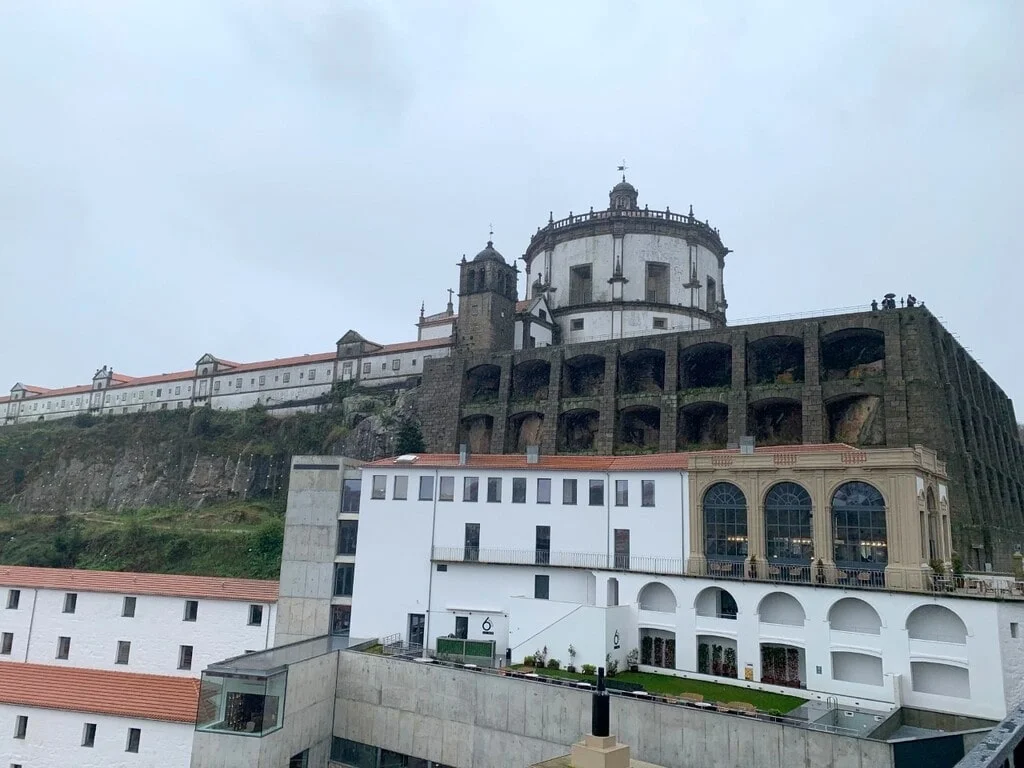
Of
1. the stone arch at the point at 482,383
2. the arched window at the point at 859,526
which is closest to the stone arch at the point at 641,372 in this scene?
the stone arch at the point at 482,383

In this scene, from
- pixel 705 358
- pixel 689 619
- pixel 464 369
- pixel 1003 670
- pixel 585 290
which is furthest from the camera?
pixel 585 290

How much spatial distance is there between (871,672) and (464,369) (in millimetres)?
34268

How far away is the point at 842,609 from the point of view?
1144 inches

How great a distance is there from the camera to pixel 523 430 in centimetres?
5275

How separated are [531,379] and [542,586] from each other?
21908 mm

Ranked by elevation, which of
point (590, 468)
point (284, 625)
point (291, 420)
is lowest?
point (284, 625)

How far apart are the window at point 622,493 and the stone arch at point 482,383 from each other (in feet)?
67.8

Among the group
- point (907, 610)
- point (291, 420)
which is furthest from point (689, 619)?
point (291, 420)

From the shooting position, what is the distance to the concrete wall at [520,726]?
893 inches

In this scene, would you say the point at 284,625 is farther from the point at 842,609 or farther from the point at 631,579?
the point at 842,609

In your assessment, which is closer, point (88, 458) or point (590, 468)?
point (590, 468)

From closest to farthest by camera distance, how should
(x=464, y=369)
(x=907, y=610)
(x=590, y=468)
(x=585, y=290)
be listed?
(x=907, y=610) < (x=590, y=468) < (x=464, y=369) < (x=585, y=290)

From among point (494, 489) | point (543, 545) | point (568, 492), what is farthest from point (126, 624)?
point (568, 492)

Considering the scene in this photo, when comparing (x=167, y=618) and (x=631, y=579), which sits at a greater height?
Answer: (x=631, y=579)
